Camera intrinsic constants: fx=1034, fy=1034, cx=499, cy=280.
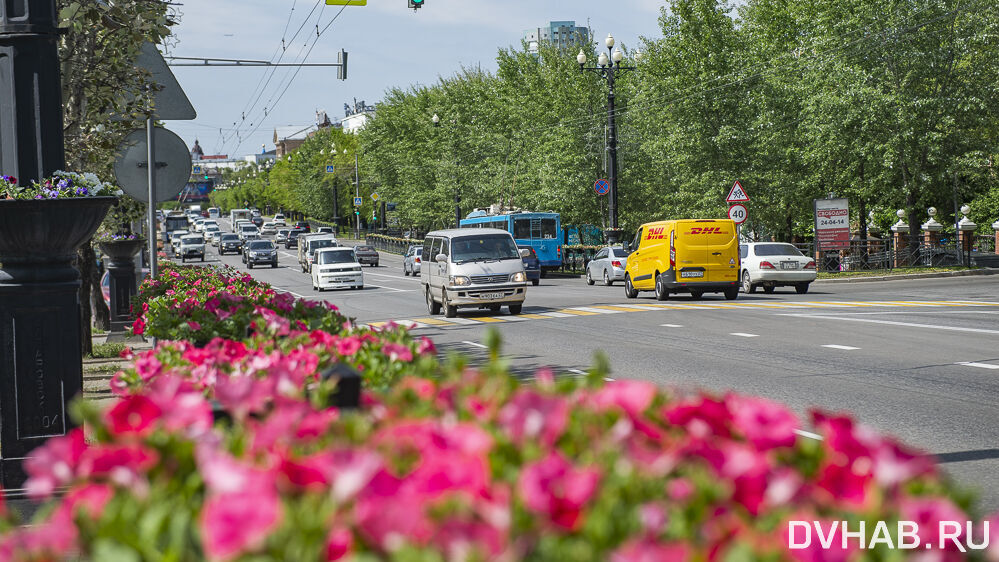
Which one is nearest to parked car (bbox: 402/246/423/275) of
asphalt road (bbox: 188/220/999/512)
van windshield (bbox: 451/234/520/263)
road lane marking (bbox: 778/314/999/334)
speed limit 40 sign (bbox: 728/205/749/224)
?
speed limit 40 sign (bbox: 728/205/749/224)

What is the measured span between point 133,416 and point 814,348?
12.9m

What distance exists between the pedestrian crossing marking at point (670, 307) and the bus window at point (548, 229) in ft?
81.1

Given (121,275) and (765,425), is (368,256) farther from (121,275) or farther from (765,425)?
(765,425)

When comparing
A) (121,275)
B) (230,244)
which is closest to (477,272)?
(121,275)

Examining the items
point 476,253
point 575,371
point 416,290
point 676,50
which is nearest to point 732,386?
point 575,371

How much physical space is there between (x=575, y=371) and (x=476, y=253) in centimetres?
1127

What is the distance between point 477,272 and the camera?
2277 centimetres

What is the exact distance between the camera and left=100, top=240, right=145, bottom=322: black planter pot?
60.7 ft

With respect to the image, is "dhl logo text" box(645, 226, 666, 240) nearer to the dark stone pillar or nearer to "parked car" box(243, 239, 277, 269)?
the dark stone pillar

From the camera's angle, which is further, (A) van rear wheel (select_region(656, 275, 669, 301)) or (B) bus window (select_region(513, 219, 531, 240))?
(B) bus window (select_region(513, 219, 531, 240))

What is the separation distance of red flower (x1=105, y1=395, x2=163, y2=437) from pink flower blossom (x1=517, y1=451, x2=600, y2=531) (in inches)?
35.8

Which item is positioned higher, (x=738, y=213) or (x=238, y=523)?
(x=738, y=213)

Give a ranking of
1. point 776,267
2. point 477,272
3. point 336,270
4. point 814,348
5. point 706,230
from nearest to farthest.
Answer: point 814,348 < point 477,272 < point 706,230 < point 776,267 < point 336,270

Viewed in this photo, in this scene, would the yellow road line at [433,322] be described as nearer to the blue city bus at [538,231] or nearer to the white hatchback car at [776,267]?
the white hatchback car at [776,267]
